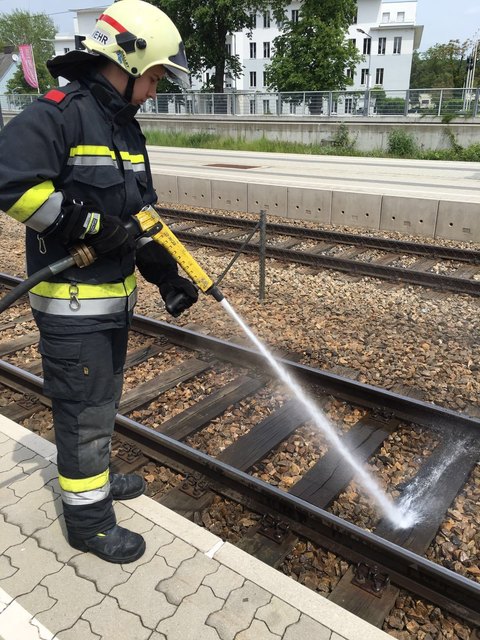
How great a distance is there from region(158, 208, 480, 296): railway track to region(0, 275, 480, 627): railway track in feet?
11.6

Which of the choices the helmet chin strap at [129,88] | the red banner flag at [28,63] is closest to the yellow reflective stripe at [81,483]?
the helmet chin strap at [129,88]

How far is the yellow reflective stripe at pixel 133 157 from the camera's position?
2.52 meters

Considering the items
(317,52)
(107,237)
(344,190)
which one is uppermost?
(317,52)

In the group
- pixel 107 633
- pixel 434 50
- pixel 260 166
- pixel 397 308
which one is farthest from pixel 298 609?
pixel 434 50

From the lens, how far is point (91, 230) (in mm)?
2354

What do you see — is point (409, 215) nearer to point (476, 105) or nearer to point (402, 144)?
point (402, 144)

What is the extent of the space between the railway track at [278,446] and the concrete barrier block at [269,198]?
7.09m

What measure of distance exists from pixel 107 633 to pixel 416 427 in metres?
2.76

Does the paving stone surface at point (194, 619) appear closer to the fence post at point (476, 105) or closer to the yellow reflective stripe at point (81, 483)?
the yellow reflective stripe at point (81, 483)

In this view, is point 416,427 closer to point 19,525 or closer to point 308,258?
point 19,525

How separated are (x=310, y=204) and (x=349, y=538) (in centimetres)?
962

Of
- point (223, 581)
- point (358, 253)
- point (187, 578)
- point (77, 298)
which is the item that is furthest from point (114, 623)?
point (358, 253)

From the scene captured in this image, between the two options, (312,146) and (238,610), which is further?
(312,146)

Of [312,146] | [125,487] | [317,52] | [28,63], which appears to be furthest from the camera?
[317,52]
